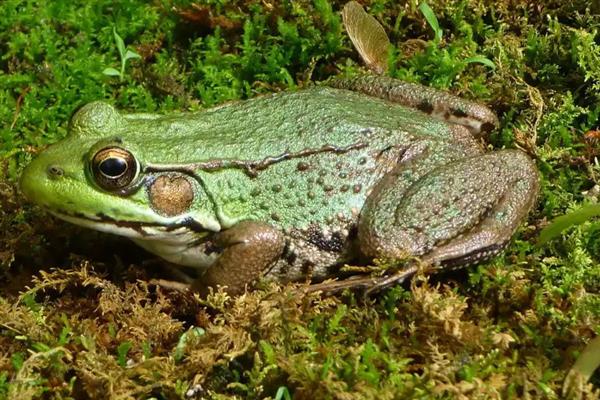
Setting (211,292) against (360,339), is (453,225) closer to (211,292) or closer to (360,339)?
(360,339)

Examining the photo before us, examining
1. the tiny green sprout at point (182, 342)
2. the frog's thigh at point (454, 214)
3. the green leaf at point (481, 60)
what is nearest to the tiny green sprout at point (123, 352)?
the tiny green sprout at point (182, 342)

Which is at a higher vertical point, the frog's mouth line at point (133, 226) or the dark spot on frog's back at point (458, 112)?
the dark spot on frog's back at point (458, 112)

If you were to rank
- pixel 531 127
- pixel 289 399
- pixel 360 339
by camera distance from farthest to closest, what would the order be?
pixel 531 127, pixel 360 339, pixel 289 399

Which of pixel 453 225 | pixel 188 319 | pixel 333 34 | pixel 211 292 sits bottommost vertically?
pixel 188 319

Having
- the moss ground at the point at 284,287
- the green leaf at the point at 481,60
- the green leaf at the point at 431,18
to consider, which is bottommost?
the moss ground at the point at 284,287

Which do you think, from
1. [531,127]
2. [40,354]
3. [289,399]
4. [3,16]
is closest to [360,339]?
[289,399]

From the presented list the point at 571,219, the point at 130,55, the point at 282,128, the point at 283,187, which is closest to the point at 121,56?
the point at 130,55

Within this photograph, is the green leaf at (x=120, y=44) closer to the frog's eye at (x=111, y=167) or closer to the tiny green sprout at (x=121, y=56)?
the tiny green sprout at (x=121, y=56)
